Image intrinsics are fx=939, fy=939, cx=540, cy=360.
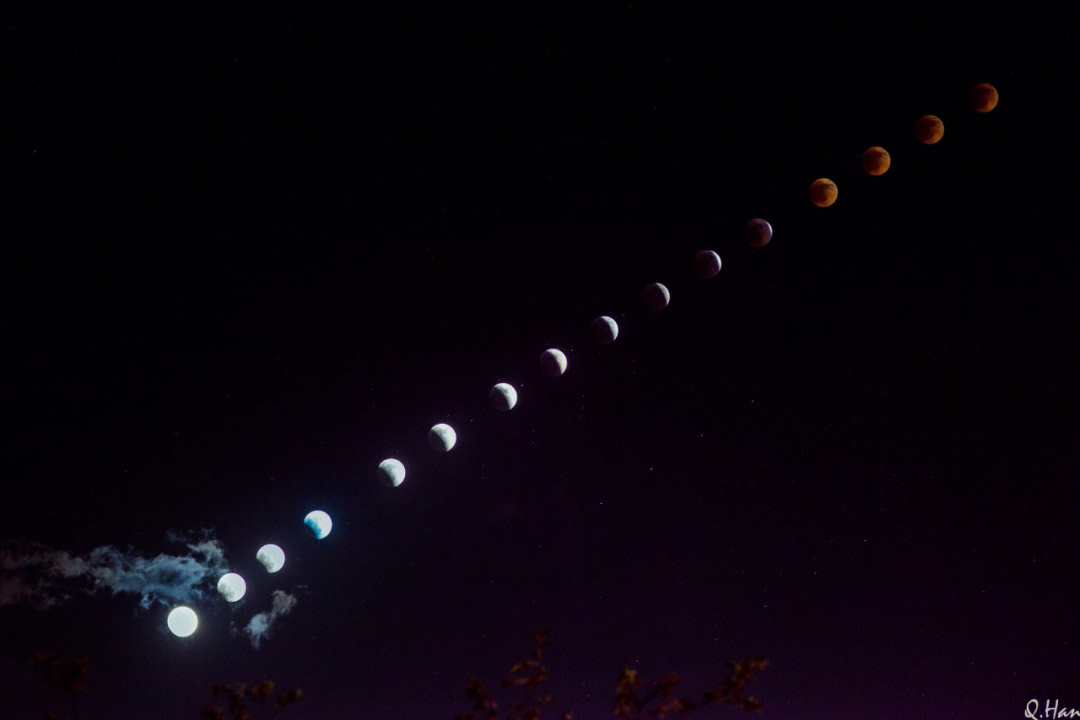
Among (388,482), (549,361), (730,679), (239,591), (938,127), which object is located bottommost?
(730,679)

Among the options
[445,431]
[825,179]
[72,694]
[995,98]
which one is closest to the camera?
[72,694]

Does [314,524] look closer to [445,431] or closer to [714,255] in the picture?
[445,431]

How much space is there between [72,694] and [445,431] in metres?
5.56

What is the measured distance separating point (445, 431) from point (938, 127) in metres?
6.27

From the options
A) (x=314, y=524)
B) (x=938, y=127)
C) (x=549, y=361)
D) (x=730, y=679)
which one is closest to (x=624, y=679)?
(x=730, y=679)

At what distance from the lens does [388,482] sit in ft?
34.8

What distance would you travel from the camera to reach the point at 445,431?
36.0 ft

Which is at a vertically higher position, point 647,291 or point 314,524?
point 647,291

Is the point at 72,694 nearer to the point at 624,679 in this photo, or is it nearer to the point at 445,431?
the point at 624,679

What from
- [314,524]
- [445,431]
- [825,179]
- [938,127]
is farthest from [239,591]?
[938,127]

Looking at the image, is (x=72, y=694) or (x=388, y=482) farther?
(x=388, y=482)

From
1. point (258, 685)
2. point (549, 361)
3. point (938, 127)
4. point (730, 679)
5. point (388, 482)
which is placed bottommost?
point (730, 679)

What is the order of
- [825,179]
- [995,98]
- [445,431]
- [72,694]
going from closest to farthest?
[72,694]
[995,98]
[825,179]
[445,431]

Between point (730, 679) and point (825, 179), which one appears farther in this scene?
point (825, 179)
